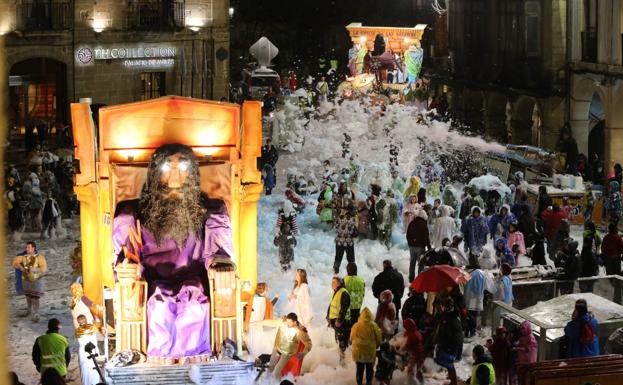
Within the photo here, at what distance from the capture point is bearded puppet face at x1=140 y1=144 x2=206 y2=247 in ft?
38.7

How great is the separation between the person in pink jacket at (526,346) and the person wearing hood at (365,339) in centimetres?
148

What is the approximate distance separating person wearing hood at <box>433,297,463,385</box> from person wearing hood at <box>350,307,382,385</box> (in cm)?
69

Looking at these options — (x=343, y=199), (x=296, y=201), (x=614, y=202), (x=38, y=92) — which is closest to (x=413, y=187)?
(x=296, y=201)

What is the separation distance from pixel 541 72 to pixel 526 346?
2178 cm

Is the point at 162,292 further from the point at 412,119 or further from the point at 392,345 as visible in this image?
the point at 412,119

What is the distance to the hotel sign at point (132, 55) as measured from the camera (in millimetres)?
32500

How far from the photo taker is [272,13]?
54250 millimetres

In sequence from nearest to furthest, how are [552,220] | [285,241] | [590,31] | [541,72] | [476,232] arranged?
[285,241]
[476,232]
[552,220]
[590,31]
[541,72]

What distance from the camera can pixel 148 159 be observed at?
12.2 m

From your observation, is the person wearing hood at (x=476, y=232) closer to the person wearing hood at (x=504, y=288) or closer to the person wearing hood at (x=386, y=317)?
the person wearing hood at (x=504, y=288)

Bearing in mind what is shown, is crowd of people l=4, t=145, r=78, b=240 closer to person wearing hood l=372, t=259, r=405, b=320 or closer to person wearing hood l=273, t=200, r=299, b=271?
person wearing hood l=273, t=200, r=299, b=271

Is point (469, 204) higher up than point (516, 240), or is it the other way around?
point (469, 204)

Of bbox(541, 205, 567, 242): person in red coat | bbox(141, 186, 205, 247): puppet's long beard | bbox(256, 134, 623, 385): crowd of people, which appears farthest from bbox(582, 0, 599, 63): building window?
bbox(141, 186, 205, 247): puppet's long beard

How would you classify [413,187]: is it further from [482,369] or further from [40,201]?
[482,369]
